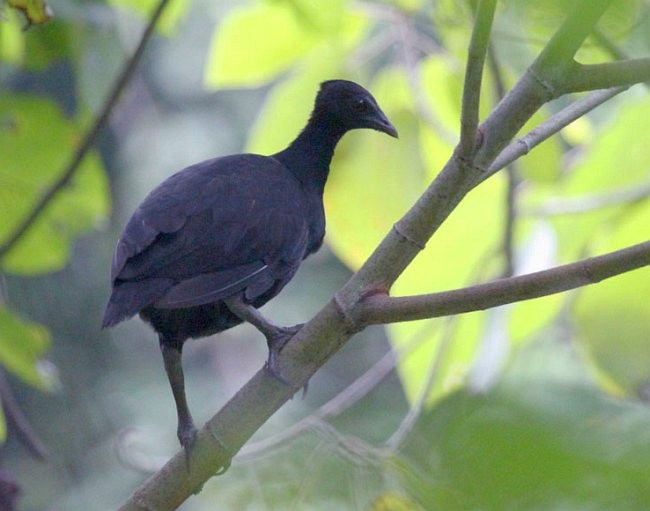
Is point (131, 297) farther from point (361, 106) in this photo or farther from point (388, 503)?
point (388, 503)

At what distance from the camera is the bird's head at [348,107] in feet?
10.8

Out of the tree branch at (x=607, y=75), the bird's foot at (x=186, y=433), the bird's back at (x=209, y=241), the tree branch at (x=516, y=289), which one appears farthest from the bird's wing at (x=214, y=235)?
the tree branch at (x=607, y=75)

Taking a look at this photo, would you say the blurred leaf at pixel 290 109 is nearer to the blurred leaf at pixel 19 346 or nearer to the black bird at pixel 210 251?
the black bird at pixel 210 251

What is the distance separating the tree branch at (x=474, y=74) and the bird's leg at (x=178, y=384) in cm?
104

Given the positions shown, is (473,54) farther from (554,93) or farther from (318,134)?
(318,134)

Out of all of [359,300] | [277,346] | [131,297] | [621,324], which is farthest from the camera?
[621,324]

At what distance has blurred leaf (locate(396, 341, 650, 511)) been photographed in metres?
0.70

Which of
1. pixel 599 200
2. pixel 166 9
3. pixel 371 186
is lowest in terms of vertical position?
pixel 599 200

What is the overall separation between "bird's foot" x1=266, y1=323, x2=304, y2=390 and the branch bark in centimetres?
1

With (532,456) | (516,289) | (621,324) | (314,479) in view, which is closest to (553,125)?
(516,289)

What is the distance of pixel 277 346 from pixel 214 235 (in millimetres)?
460

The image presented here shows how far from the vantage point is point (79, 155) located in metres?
3.27

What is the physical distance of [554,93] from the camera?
192 centimetres

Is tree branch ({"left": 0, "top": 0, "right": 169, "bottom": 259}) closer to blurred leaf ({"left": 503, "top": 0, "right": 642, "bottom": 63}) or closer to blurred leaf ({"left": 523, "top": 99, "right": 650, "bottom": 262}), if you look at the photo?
blurred leaf ({"left": 523, "top": 99, "right": 650, "bottom": 262})
